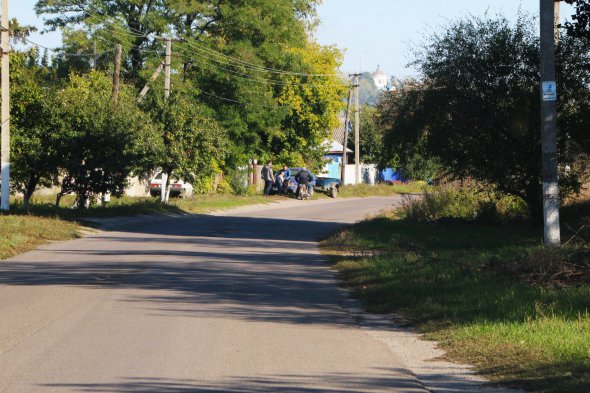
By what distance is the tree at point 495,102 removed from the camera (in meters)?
23.4

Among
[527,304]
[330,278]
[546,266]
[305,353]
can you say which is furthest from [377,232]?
[305,353]

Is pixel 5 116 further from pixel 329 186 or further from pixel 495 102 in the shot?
pixel 329 186

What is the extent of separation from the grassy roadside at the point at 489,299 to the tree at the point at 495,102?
10.1ft

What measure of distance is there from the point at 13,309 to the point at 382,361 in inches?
211

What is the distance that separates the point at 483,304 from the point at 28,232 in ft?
47.7

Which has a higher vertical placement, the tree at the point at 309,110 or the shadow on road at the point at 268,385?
the tree at the point at 309,110

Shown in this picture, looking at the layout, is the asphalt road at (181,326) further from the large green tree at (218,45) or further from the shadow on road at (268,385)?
the large green tree at (218,45)

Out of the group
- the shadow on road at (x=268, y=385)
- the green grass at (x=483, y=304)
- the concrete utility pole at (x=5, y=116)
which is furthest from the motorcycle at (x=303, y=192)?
the shadow on road at (x=268, y=385)

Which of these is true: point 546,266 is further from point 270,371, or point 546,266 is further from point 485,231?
point 485,231

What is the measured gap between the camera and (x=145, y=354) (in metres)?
8.93

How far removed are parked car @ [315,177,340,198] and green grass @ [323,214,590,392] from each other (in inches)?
1352

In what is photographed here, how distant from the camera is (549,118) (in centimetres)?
1673

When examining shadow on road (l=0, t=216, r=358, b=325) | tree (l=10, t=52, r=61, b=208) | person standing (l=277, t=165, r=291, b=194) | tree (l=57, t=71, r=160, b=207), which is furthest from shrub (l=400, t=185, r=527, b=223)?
person standing (l=277, t=165, r=291, b=194)

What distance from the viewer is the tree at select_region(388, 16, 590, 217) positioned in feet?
76.8
